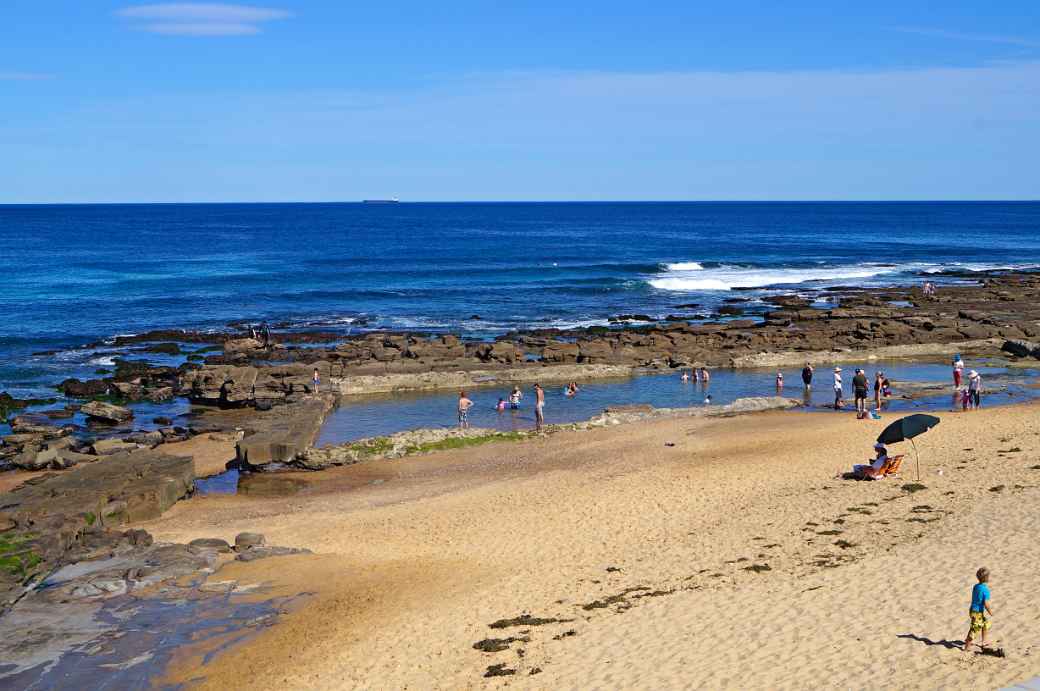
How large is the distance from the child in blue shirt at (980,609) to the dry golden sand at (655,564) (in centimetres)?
34

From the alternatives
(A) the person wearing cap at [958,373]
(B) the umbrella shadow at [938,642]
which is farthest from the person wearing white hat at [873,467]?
(A) the person wearing cap at [958,373]

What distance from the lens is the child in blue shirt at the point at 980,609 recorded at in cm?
1278

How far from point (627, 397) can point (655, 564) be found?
1982 cm

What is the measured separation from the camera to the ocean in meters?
59.0

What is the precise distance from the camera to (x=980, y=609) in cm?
1288

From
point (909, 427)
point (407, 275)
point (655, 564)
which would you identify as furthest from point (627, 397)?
point (407, 275)

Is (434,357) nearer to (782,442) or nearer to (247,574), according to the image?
(782,442)

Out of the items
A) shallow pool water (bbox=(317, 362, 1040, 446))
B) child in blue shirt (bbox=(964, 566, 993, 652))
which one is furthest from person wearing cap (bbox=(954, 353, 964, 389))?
child in blue shirt (bbox=(964, 566, 993, 652))

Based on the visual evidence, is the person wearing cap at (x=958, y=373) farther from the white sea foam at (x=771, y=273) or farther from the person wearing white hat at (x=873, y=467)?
the white sea foam at (x=771, y=273)

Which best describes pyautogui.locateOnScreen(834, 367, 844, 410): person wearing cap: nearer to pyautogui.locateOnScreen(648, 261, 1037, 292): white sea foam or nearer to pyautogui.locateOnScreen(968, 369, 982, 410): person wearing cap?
pyautogui.locateOnScreen(968, 369, 982, 410): person wearing cap

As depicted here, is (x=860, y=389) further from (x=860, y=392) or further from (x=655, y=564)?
(x=655, y=564)

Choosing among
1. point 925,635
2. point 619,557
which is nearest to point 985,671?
point 925,635

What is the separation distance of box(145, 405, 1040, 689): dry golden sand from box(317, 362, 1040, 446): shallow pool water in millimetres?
5481

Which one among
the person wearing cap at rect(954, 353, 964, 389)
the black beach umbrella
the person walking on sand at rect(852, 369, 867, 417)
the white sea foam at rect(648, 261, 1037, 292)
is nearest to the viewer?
the black beach umbrella
